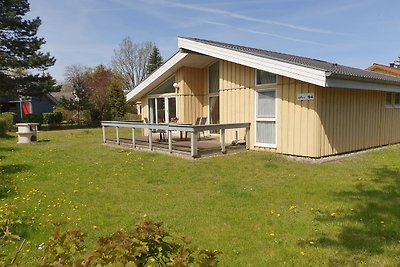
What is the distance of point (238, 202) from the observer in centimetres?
643

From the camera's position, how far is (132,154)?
40.9 ft

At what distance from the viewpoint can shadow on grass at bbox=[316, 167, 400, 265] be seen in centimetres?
435

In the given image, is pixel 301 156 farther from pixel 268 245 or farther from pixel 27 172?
pixel 27 172

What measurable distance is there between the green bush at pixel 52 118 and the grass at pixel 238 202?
27985 mm

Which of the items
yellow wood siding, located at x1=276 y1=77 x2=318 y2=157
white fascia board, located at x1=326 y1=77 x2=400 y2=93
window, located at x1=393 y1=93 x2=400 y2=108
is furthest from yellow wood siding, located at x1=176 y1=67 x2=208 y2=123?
window, located at x1=393 y1=93 x2=400 y2=108

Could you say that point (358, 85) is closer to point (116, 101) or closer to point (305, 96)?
point (305, 96)

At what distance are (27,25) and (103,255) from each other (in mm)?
32543

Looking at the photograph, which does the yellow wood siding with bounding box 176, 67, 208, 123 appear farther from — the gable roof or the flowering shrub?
the flowering shrub

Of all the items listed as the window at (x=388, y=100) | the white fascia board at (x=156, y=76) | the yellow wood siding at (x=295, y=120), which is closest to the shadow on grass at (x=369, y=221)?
the yellow wood siding at (x=295, y=120)

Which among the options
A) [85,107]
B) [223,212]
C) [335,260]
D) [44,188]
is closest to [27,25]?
[85,107]

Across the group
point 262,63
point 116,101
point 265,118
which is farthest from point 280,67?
point 116,101

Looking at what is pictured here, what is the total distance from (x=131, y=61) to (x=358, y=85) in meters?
56.4

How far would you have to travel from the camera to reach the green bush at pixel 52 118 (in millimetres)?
37219

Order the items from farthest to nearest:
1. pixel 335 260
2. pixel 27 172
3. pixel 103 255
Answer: pixel 27 172 → pixel 335 260 → pixel 103 255
